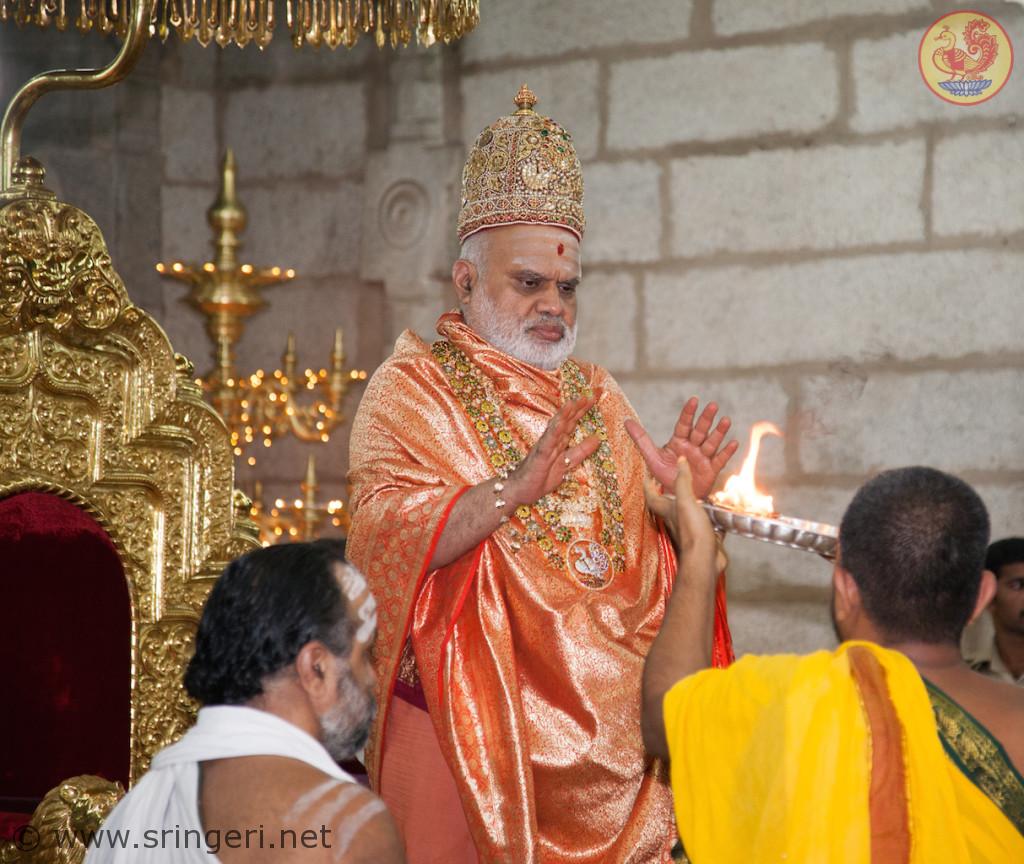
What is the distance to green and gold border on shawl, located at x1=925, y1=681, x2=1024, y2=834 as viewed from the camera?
1969mm

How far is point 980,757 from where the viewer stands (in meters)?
1.98

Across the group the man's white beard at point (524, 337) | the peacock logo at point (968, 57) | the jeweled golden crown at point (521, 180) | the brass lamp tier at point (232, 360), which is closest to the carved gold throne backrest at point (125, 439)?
the man's white beard at point (524, 337)

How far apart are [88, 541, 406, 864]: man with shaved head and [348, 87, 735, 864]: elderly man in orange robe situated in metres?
1.02

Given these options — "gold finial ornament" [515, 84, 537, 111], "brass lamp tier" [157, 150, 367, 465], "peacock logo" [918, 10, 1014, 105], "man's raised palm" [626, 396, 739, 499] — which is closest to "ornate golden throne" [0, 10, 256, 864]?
"man's raised palm" [626, 396, 739, 499]

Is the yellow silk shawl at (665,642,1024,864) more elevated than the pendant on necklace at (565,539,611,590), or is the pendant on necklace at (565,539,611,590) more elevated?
the pendant on necklace at (565,539,611,590)

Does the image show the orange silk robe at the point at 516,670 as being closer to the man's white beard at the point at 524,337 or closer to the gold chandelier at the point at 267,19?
the man's white beard at the point at 524,337

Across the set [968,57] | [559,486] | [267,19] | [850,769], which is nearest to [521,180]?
[559,486]

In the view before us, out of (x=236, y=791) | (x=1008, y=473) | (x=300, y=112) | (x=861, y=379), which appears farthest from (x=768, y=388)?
(x=236, y=791)

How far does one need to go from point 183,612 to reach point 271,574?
127 centimetres

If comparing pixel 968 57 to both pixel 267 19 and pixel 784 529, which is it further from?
pixel 784 529

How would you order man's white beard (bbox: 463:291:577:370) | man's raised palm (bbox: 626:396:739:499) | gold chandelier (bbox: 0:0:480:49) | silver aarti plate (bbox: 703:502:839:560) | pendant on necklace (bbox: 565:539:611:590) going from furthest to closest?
gold chandelier (bbox: 0:0:480:49) → man's white beard (bbox: 463:291:577:370) → pendant on necklace (bbox: 565:539:611:590) → man's raised palm (bbox: 626:396:739:499) → silver aarti plate (bbox: 703:502:839:560)

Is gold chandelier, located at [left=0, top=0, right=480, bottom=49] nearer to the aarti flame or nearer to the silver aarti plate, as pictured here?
the aarti flame

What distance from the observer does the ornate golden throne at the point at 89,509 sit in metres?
3.26

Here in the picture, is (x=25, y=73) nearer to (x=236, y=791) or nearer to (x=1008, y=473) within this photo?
(x=1008, y=473)
